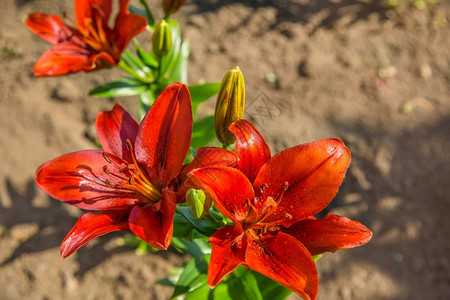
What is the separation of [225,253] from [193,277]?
0.46m

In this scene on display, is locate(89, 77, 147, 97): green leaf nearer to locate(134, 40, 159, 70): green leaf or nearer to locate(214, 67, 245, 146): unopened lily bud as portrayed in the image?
locate(134, 40, 159, 70): green leaf

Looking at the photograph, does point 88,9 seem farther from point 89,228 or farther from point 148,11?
point 89,228

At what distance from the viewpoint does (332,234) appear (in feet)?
3.29

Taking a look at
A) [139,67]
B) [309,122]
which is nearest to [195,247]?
[139,67]

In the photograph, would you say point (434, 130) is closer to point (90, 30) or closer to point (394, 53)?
point (394, 53)

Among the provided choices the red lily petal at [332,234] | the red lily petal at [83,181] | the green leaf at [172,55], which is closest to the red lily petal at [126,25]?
the green leaf at [172,55]

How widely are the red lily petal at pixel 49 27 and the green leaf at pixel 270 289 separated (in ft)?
3.43

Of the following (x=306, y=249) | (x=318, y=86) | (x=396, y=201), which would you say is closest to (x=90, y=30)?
(x=306, y=249)

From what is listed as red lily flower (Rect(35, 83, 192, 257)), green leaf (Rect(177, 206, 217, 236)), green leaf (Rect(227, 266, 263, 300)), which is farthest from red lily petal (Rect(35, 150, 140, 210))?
green leaf (Rect(227, 266, 263, 300))

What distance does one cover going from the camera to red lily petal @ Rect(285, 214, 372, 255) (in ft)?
3.22

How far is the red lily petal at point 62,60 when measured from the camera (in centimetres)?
141

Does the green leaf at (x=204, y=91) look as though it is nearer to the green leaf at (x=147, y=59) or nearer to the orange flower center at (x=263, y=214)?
the green leaf at (x=147, y=59)

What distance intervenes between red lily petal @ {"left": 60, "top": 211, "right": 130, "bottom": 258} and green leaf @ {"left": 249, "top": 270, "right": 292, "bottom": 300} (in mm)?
559

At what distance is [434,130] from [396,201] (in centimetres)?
54
